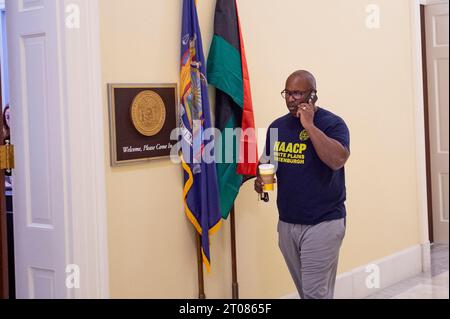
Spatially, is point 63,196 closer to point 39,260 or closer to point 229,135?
point 39,260

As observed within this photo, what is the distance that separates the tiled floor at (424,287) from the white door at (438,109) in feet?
2.06

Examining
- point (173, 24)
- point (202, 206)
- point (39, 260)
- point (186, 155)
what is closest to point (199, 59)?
point (173, 24)

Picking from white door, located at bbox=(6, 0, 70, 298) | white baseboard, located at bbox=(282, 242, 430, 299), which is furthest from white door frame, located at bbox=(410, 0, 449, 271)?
white door, located at bbox=(6, 0, 70, 298)

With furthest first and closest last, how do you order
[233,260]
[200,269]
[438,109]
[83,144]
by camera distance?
[438,109] → [233,260] → [200,269] → [83,144]

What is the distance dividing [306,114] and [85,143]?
107 cm

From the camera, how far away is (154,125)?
3.79 metres

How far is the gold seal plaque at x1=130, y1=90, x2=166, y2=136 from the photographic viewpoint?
3.71m

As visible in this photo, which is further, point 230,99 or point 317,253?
point 230,99

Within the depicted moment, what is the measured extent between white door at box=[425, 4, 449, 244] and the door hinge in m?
4.39

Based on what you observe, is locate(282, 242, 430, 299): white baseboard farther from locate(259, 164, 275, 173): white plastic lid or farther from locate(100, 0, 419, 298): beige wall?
locate(259, 164, 275, 173): white plastic lid

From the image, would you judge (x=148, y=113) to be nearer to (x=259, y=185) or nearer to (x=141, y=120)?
(x=141, y=120)

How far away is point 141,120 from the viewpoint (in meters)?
3.74

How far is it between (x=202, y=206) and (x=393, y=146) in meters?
2.50

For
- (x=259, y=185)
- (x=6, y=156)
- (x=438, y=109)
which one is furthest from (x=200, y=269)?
(x=438, y=109)
